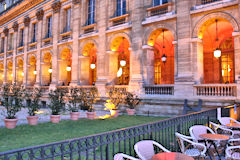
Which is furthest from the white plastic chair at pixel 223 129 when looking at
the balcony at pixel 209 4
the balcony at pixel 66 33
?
the balcony at pixel 66 33

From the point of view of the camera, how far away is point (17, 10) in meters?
28.5

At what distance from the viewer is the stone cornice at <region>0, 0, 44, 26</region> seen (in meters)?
25.9

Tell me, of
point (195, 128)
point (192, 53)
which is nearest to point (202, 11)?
point (192, 53)

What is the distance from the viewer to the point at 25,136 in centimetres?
809

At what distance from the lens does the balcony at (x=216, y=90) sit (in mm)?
10760

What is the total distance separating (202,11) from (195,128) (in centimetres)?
905

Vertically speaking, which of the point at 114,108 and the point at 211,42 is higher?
the point at 211,42

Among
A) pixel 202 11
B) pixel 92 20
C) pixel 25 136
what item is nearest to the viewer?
pixel 25 136

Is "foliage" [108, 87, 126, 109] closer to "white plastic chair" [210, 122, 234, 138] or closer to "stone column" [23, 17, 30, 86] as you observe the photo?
"white plastic chair" [210, 122, 234, 138]

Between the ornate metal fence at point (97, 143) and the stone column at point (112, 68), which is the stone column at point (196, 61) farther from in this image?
the stone column at point (112, 68)

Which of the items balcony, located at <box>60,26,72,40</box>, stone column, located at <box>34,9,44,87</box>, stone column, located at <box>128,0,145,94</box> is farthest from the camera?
stone column, located at <box>34,9,44,87</box>

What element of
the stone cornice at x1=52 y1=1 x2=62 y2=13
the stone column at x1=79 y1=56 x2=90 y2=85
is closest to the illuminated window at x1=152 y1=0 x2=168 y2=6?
the stone column at x1=79 y1=56 x2=90 y2=85

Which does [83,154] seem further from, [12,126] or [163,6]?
[163,6]

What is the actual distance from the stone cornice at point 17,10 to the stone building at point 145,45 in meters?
0.13
